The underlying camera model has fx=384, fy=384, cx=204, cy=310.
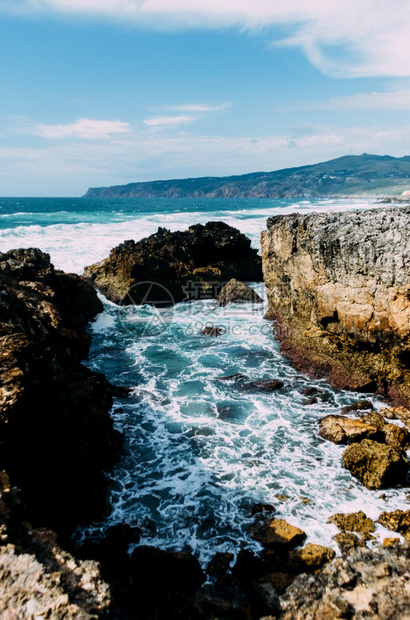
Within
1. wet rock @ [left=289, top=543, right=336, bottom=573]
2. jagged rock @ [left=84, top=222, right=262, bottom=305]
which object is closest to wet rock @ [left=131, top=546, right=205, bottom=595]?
wet rock @ [left=289, top=543, right=336, bottom=573]

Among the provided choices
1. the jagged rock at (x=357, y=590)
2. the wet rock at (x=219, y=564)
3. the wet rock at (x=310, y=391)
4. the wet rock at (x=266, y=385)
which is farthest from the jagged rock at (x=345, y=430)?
the jagged rock at (x=357, y=590)

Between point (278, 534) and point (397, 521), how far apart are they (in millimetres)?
2436

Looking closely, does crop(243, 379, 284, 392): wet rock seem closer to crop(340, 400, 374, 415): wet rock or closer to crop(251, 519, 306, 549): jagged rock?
crop(340, 400, 374, 415): wet rock

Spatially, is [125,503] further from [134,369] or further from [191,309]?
[191,309]

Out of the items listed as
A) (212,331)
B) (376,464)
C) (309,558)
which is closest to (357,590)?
(309,558)

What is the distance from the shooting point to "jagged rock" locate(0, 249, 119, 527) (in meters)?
6.49

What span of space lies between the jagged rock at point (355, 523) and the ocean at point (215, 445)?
15 cm

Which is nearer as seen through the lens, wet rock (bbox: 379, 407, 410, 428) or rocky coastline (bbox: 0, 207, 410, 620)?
rocky coastline (bbox: 0, 207, 410, 620)

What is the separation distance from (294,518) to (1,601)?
5.99 m

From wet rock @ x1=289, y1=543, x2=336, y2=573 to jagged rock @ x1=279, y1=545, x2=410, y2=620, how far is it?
241 centimetres

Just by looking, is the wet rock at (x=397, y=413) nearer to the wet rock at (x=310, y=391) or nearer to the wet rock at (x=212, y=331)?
the wet rock at (x=310, y=391)

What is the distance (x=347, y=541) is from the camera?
7.33m

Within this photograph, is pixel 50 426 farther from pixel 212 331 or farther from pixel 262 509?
pixel 212 331

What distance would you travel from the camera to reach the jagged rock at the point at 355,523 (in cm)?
759
